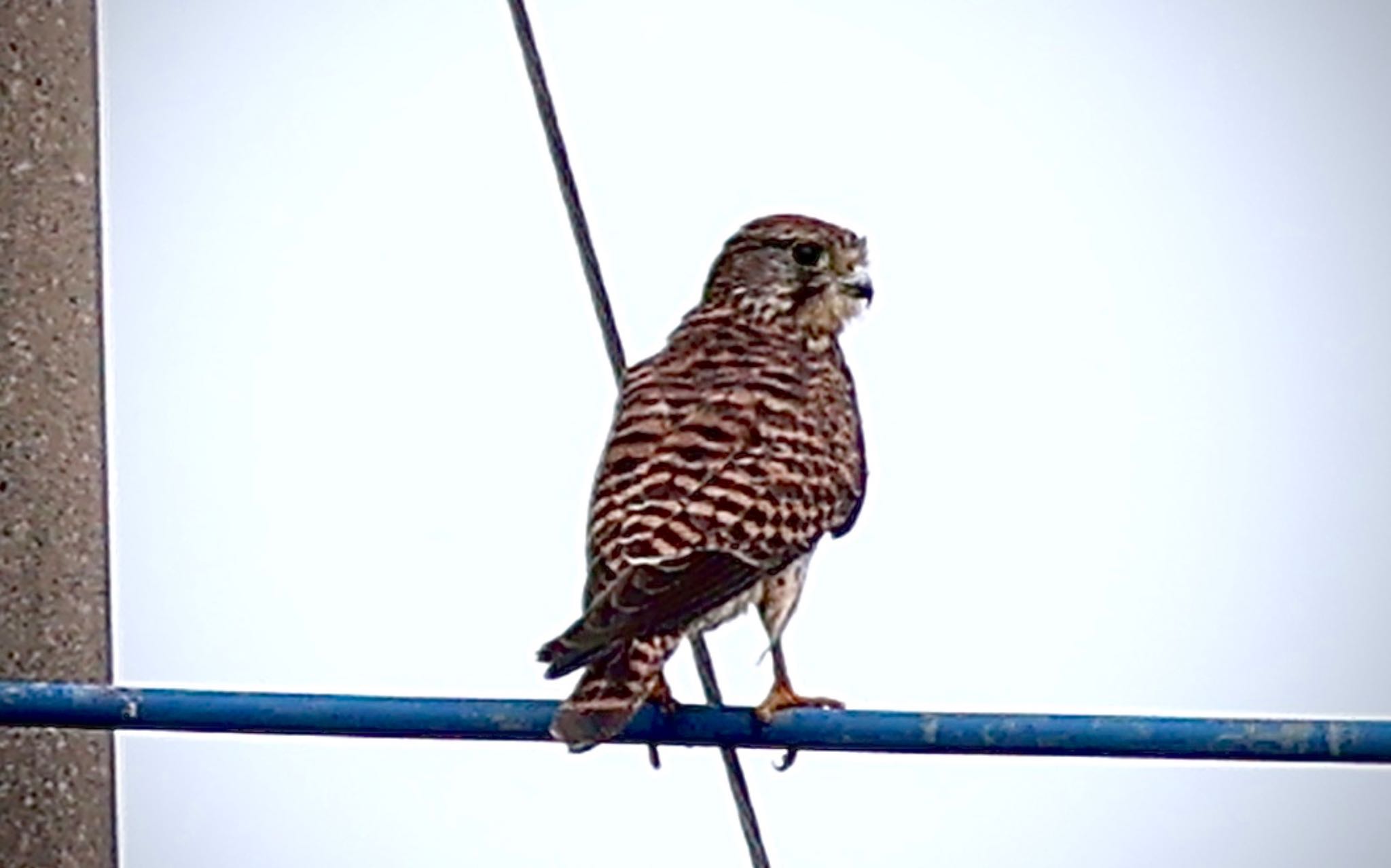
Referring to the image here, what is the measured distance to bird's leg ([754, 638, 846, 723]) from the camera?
19.5 feet

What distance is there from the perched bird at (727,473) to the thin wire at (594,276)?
0.42 feet

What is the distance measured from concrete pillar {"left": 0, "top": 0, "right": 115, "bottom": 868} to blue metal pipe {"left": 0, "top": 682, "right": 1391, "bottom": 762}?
730mm

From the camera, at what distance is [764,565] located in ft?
19.9

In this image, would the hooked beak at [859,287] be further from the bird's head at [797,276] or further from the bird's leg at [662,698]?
the bird's leg at [662,698]

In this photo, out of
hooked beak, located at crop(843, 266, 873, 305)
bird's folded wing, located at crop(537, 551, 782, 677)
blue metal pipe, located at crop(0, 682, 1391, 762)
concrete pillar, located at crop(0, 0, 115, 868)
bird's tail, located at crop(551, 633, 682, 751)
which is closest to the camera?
blue metal pipe, located at crop(0, 682, 1391, 762)

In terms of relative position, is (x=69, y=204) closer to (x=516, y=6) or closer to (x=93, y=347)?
(x=93, y=347)

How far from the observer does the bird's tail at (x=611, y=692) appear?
521cm

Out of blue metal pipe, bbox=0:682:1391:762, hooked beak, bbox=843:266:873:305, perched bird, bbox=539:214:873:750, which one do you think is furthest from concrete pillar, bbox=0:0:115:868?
hooked beak, bbox=843:266:873:305

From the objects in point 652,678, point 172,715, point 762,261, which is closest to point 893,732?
point 652,678

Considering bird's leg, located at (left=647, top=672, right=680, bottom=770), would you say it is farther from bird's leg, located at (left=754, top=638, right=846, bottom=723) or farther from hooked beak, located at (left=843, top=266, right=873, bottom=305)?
hooked beak, located at (left=843, top=266, right=873, bottom=305)

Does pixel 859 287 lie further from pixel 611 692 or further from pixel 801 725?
pixel 801 725

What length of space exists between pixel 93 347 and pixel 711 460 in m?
1.16

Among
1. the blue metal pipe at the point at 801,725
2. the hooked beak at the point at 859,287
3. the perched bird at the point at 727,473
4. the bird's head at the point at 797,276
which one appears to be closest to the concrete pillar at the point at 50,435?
the blue metal pipe at the point at 801,725

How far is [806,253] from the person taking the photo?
743 cm
